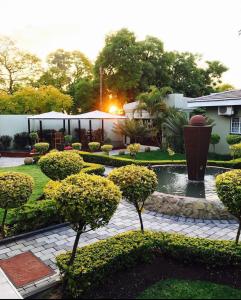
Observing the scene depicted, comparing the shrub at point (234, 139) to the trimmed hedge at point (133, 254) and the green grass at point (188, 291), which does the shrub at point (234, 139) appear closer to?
the trimmed hedge at point (133, 254)

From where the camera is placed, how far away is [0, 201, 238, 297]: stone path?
5625 mm

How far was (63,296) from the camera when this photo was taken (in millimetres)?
3715

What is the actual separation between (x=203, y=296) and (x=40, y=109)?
26.0 metres

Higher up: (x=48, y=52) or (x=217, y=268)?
→ (x=48, y=52)

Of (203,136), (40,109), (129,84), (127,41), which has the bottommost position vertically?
(203,136)

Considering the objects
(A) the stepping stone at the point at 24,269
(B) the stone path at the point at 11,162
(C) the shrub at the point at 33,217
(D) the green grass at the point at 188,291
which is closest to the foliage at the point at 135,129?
(B) the stone path at the point at 11,162

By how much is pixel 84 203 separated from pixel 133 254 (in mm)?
1388

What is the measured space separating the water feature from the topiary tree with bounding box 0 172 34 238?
Result: 4299mm

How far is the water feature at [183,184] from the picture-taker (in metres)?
8.62

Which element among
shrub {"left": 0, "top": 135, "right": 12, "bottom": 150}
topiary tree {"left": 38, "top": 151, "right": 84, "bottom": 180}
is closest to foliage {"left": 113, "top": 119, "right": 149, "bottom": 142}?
shrub {"left": 0, "top": 135, "right": 12, "bottom": 150}

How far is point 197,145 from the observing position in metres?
9.84

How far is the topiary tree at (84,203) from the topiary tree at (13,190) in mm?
2108

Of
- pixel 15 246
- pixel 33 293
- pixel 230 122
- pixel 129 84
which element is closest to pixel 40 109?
pixel 129 84

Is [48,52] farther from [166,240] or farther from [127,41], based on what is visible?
[166,240]
